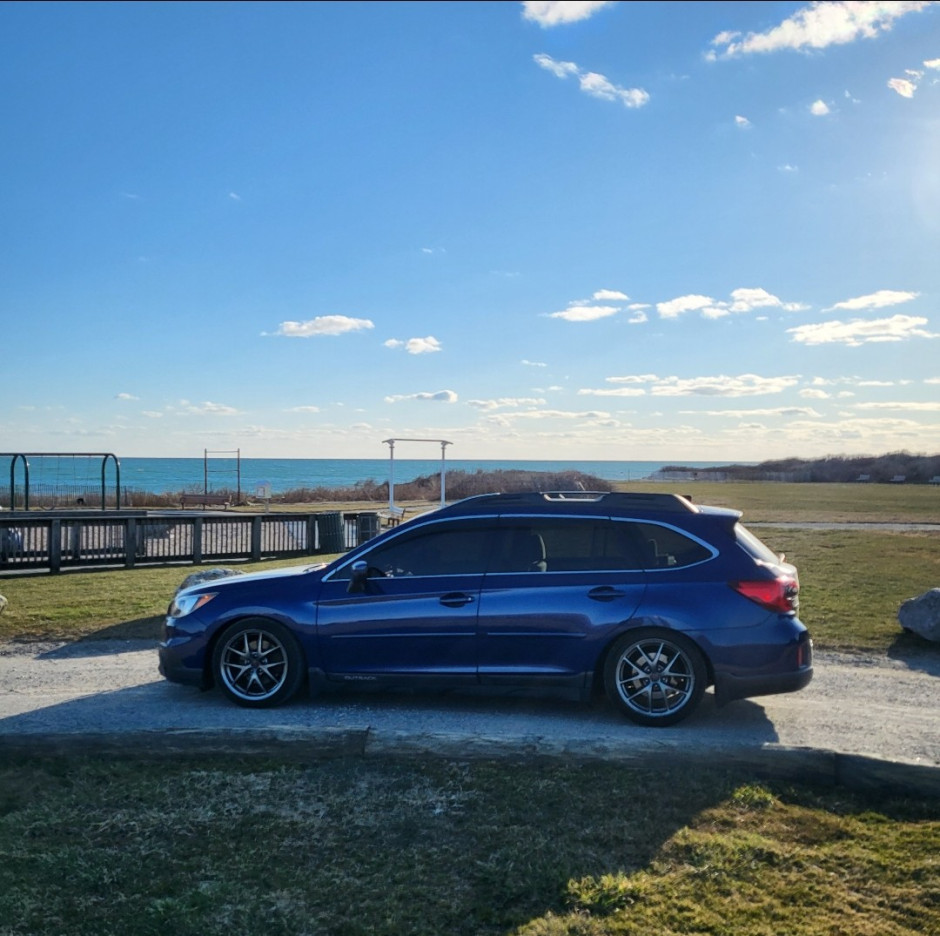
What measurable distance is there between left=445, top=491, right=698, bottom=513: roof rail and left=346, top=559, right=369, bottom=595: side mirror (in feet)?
2.54

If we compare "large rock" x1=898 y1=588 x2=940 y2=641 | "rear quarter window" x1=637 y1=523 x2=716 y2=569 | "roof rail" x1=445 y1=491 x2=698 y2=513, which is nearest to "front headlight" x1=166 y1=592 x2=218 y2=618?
"roof rail" x1=445 y1=491 x2=698 y2=513

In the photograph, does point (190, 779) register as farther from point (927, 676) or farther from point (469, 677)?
point (927, 676)

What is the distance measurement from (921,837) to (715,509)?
2911 millimetres

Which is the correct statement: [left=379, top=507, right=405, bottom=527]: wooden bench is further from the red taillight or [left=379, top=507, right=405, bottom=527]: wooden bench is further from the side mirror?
the red taillight

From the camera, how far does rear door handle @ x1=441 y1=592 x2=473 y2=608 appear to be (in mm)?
6750

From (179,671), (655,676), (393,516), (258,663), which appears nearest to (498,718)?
(655,676)

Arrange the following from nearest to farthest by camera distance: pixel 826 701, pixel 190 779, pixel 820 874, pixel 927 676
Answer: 1. pixel 820 874
2. pixel 190 779
3. pixel 826 701
4. pixel 927 676


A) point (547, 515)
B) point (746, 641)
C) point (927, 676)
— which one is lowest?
point (927, 676)

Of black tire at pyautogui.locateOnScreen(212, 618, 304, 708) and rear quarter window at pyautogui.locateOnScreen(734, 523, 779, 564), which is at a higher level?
rear quarter window at pyautogui.locateOnScreen(734, 523, 779, 564)

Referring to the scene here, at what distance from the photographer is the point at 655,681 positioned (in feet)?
21.2

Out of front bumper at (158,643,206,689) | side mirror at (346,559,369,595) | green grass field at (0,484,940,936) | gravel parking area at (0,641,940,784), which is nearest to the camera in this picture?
green grass field at (0,484,940,936)

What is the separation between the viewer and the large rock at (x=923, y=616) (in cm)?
1006

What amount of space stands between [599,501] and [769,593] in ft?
4.64

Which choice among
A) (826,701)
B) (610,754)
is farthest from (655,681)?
(826,701)
